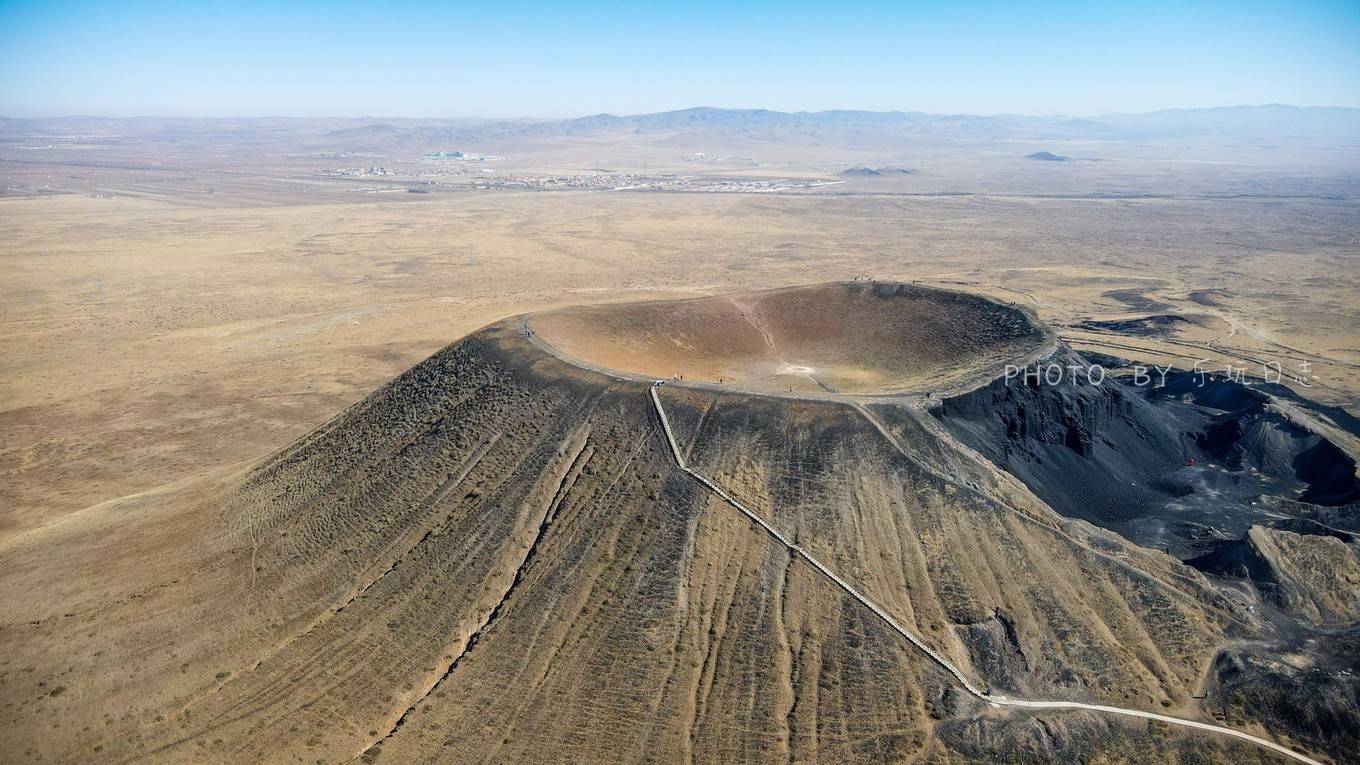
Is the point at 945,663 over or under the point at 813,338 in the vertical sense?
under

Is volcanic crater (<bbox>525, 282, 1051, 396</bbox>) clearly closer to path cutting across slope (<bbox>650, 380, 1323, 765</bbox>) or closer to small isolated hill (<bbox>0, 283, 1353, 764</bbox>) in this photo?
small isolated hill (<bbox>0, 283, 1353, 764</bbox>)

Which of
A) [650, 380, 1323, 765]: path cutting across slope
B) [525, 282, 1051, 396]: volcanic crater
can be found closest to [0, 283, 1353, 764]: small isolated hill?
[650, 380, 1323, 765]: path cutting across slope

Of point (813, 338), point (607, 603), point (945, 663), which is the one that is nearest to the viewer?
point (945, 663)

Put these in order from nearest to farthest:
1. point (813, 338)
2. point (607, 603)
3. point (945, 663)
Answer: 1. point (945, 663)
2. point (607, 603)
3. point (813, 338)

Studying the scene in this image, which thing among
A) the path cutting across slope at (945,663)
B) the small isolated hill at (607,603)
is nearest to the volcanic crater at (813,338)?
the small isolated hill at (607,603)

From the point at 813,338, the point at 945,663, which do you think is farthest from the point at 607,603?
the point at 813,338

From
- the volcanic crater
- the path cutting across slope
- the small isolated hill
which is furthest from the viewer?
the volcanic crater

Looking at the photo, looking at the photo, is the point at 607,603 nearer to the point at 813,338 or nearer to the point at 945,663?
the point at 945,663
